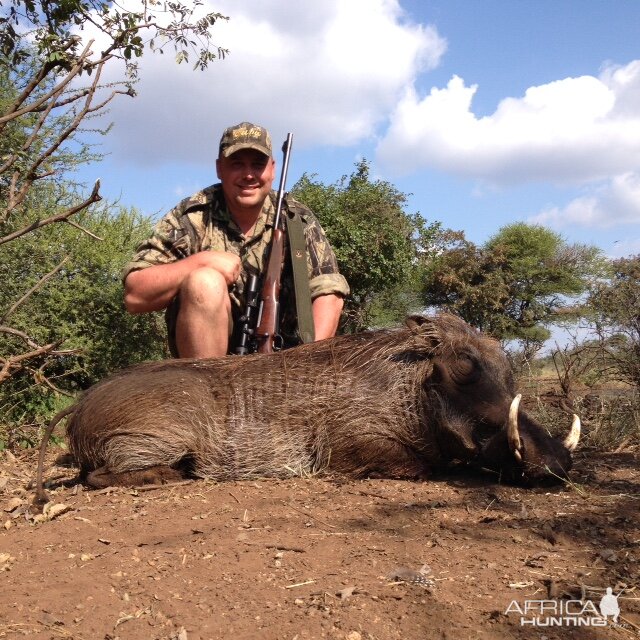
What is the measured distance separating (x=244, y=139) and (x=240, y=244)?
0.71 m

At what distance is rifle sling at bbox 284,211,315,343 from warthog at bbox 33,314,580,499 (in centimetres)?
66

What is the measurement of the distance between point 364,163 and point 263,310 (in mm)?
10091

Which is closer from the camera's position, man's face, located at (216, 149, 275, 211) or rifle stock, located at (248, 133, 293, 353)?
rifle stock, located at (248, 133, 293, 353)

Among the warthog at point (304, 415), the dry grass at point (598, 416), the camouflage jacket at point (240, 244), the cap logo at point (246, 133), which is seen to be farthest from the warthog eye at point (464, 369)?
the cap logo at point (246, 133)

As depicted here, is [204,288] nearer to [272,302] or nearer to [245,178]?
[272,302]

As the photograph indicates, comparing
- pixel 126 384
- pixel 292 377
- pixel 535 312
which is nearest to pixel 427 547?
pixel 292 377

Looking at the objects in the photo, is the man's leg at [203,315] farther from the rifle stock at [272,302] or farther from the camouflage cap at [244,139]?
the camouflage cap at [244,139]

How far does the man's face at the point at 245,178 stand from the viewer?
5.00 meters

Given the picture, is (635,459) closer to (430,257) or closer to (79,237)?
(79,237)

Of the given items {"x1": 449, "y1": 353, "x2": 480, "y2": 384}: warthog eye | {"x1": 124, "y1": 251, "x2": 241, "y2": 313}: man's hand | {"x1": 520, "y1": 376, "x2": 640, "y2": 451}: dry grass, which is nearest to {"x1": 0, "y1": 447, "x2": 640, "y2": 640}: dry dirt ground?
{"x1": 449, "y1": 353, "x2": 480, "y2": 384}: warthog eye

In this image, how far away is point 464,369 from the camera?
12.6 ft

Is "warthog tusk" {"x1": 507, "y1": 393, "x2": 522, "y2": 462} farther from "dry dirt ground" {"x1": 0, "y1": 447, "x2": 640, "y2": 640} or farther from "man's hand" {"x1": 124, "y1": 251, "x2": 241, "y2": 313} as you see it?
"man's hand" {"x1": 124, "y1": 251, "x2": 241, "y2": 313}

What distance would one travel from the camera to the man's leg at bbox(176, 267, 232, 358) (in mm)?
4316

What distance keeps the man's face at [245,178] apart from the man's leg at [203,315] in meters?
0.82
